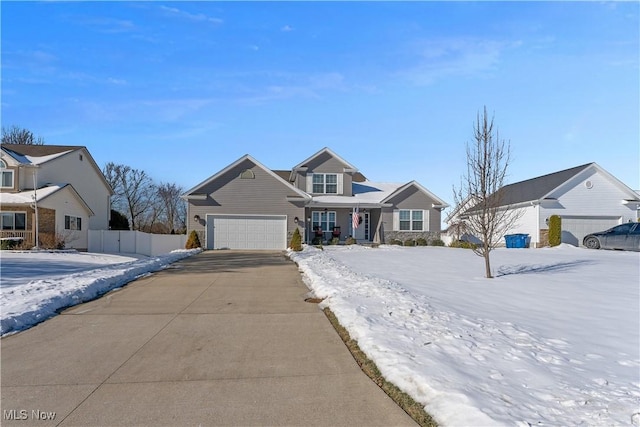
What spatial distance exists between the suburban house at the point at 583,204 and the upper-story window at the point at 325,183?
823cm

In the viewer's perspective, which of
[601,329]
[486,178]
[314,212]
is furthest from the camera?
[314,212]

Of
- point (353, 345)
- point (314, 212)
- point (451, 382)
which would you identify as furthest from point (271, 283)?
point (314, 212)

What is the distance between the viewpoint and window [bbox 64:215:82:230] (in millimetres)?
27442

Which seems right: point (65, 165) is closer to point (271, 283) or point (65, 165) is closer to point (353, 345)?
point (271, 283)

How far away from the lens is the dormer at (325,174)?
28703 mm

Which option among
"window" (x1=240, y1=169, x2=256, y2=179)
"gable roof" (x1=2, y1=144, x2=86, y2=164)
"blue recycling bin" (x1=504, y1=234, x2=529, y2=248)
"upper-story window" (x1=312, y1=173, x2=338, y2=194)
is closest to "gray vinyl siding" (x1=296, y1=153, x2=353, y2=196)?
"upper-story window" (x1=312, y1=173, x2=338, y2=194)

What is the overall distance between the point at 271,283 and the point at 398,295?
4.15 metres

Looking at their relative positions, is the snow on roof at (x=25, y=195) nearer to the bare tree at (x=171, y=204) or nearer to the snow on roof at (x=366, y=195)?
the snow on roof at (x=366, y=195)

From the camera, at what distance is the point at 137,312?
26.5 feet

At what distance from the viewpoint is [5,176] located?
26031 millimetres

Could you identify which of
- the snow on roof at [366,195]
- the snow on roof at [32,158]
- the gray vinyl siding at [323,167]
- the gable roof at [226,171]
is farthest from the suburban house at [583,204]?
the snow on roof at [32,158]

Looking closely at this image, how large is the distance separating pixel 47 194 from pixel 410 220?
2204 cm

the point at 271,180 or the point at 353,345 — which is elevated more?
the point at 271,180

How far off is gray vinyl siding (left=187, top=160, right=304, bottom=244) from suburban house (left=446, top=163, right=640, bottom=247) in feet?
34.3
